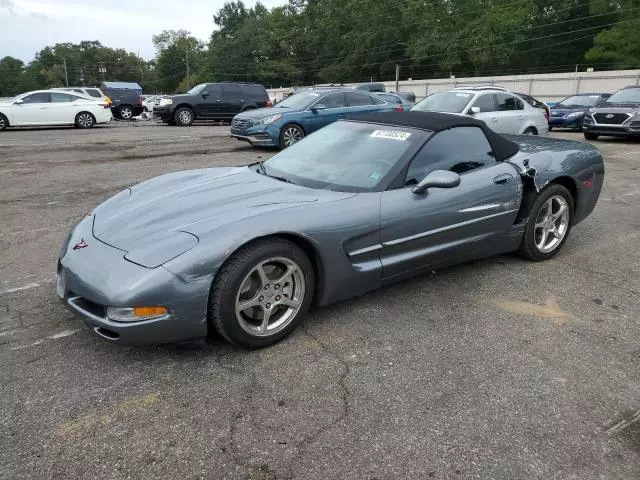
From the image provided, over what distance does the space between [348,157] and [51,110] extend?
17192mm

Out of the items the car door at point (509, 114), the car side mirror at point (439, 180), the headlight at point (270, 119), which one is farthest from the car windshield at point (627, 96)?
the car side mirror at point (439, 180)

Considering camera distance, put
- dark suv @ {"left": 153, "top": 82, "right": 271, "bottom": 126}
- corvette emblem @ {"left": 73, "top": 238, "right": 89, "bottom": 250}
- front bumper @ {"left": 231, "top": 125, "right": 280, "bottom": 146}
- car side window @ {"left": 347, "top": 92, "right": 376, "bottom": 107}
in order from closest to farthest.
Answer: corvette emblem @ {"left": 73, "top": 238, "right": 89, "bottom": 250}
front bumper @ {"left": 231, "top": 125, "right": 280, "bottom": 146}
car side window @ {"left": 347, "top": 92, "right": 376, "bottom": 107}
dark suv @ {"left": 153, "top": 82, "right": 271, "bottom": 126}

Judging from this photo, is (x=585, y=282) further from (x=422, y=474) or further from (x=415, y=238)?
(x=422, y=474)

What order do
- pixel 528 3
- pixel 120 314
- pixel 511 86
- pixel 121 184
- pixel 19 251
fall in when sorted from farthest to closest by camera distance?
pixel 528 3
pixel 511 86
pixel 121 184
pixel 19 251
pixel 120 314

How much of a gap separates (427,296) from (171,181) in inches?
83.3

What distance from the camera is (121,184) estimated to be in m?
7.67

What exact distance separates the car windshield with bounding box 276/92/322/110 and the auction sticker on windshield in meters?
7.94

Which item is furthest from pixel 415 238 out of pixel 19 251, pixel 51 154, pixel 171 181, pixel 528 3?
pixel 528 3

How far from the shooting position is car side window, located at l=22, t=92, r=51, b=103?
1716cm

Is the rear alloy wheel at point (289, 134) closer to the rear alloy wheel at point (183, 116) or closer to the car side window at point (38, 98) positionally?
the rear alloy wheel at point (183, 116)

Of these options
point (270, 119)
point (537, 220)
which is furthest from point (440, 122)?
point (270, 119)

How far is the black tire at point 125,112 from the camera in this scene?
24405mm

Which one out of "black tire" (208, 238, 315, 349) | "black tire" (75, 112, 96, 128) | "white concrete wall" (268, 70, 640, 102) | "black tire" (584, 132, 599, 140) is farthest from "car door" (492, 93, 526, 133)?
"white concrete wall" (268, 70, 640, 102)

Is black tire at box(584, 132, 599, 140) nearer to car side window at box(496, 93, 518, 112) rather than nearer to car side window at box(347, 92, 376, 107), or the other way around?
car side window at box(496, 93, 518, 112)
